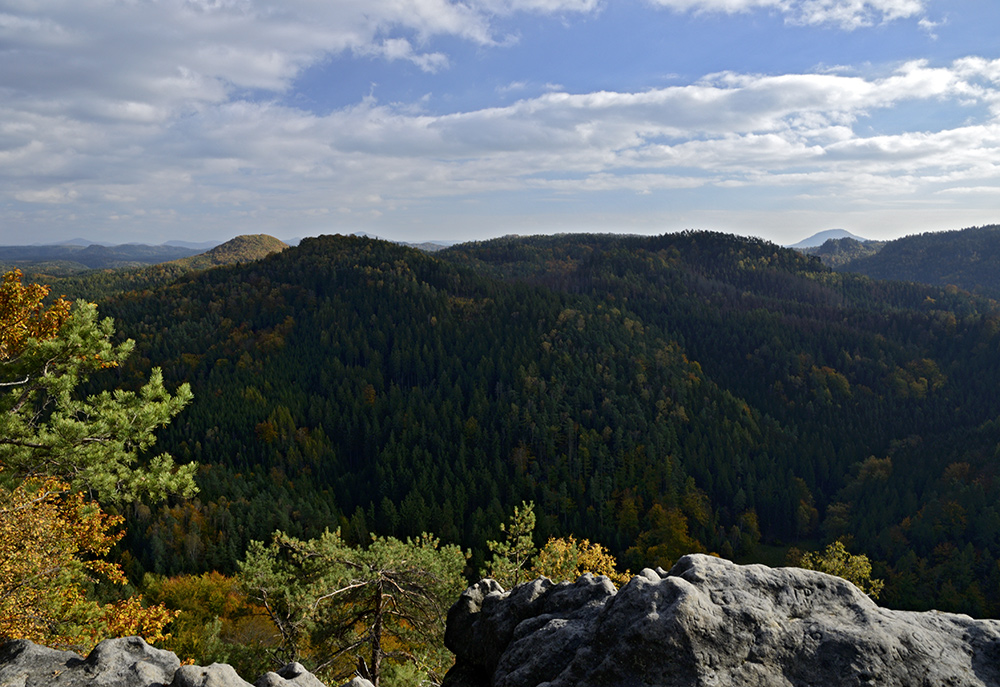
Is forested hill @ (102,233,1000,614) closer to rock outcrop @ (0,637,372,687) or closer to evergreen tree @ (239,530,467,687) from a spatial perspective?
evergreen tree @ (239,530,467,687)

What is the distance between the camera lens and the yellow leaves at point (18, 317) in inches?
670

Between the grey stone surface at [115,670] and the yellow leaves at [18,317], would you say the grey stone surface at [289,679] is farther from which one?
the yellow leaves at [18,317]

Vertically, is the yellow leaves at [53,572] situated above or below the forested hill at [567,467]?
above

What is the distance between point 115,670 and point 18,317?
12.5 metres

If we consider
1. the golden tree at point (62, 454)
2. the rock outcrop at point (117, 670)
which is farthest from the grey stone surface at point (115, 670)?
the golden tree at point (62, 454)

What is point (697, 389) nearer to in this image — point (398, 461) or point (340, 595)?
point (398, 461)

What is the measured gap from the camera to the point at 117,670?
38.9 feet

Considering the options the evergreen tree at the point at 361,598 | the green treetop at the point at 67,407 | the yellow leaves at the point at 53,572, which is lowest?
the evergreen tree at the point at 361,598

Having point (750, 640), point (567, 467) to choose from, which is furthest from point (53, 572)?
point (567, 467)

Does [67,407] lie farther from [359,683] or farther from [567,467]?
[567,467]

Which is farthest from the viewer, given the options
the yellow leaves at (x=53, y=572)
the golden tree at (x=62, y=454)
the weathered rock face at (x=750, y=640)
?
the golden tree at (x=62, y=454)

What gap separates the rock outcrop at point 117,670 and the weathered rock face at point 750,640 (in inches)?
196

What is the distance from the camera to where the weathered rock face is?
28.8 ft

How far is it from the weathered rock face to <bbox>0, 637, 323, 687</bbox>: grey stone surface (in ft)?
18.7
